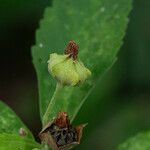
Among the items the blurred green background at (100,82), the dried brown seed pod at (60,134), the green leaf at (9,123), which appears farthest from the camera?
the blurred green background at (100,82)

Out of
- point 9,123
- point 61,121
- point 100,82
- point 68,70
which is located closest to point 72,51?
point 68,70

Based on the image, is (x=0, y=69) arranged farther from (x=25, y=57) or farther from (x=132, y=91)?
(x=132, y=91)

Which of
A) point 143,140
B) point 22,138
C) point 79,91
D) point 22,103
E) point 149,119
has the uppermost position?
point 22,138

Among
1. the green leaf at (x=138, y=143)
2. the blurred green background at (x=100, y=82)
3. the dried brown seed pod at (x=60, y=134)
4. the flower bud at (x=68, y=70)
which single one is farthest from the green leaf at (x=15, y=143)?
the blurred green background at (x=100, y=82)

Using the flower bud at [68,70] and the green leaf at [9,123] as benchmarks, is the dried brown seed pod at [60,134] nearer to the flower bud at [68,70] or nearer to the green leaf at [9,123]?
the flower bud at [68,70]

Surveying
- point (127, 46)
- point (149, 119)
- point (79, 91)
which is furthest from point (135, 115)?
point (79, 91)

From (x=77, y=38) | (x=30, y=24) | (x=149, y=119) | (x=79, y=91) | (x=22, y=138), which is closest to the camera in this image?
(x=22, y=138)
